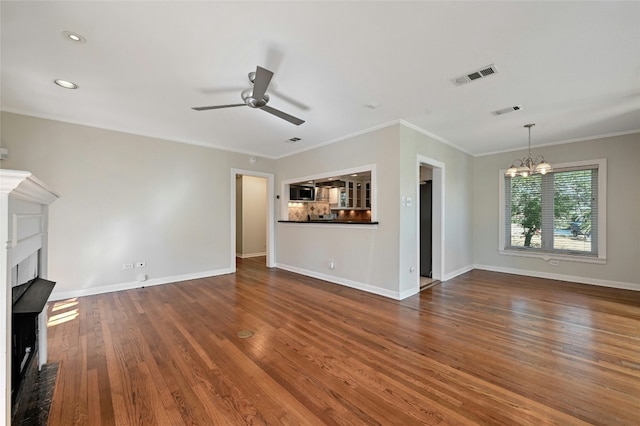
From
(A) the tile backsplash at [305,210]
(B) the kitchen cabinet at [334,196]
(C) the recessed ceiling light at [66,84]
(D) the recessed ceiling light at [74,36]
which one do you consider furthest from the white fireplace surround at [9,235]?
(B) the kitchen cabinet at [334,196]

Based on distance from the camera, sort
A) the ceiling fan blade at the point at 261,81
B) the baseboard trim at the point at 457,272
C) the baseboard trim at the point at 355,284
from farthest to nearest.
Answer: the baseboard trim at the point at 457,272
the baseboard trim at the point at 355,284
the ceiling fan blade at the point at 261,81

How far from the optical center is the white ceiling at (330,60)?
190cm

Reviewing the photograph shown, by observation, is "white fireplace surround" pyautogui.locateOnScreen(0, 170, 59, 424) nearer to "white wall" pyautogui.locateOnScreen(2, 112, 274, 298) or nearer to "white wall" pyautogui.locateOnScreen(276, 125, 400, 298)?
"white wall" pyautogui.locateOnScreen(2, 112, 274, 298)

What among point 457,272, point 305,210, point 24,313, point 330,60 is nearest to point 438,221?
point 457,272

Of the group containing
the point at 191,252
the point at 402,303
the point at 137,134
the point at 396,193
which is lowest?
the point at 402,303

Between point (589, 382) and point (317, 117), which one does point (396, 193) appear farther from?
point (589, 382)

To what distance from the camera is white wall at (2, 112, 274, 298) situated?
3908mm

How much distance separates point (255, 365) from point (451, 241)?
4.51 meters

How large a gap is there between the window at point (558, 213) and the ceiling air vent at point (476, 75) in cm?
388

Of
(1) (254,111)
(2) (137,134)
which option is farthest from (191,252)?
(1) (254,111)

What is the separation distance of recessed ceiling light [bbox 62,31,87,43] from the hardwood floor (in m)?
2.72

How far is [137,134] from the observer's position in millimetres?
4602

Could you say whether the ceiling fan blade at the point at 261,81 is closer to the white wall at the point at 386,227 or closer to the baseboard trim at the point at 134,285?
the white wall at the point at 386,227

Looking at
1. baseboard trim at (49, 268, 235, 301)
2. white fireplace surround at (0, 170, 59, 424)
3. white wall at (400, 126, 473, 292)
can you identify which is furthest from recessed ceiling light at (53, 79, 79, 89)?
white wall at (400, 126, 473, 292)
